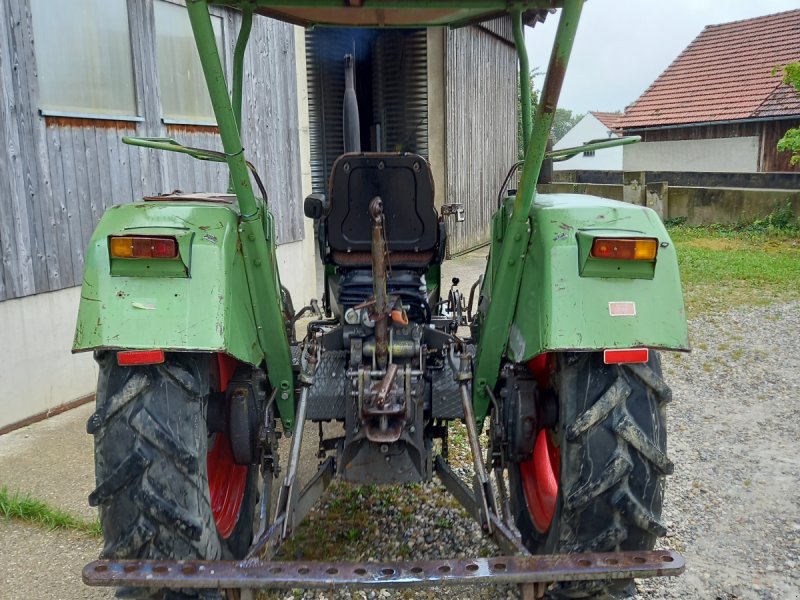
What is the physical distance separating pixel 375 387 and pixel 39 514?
197 cm

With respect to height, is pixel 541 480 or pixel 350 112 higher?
pixel 350 112

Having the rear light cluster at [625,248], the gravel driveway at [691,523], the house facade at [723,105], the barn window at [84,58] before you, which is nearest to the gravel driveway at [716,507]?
the gravel driveway at [691,523]

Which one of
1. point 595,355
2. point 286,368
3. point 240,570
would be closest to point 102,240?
point 286,368

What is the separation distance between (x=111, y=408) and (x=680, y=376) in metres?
4.66

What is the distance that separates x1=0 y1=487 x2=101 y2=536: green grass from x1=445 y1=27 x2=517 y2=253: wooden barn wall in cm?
799

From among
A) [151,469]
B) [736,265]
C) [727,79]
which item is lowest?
[736,265]

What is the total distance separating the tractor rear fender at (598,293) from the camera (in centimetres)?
222

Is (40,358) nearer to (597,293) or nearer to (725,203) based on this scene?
(597,293)

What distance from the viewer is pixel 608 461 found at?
2.25 metres

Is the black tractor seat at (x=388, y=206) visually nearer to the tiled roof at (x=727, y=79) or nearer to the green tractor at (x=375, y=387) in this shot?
the green tractor at (x=375, y=387)

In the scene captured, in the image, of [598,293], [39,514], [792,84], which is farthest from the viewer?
[792,84]

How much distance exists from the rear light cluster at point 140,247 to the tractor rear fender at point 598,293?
1157 mm

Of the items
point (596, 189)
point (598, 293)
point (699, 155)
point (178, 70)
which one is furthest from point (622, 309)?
point (699, 155)

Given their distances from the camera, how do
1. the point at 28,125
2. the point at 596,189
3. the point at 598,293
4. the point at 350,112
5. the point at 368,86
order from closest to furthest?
Result: the point at 598,293 → the point at 350,112 → the point at 28,125 → the point at 368,86 → the point at 596,189
